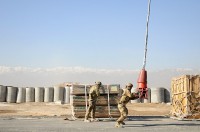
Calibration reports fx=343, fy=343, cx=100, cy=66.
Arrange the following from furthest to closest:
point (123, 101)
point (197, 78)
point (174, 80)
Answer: point (174, 80), point (197, 78), point (123, 101)

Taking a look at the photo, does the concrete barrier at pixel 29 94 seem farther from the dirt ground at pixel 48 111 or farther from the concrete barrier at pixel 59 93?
the dirt ground at pixel 48 111

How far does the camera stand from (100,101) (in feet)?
64.5

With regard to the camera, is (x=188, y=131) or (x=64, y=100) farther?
(x=64, y=100)

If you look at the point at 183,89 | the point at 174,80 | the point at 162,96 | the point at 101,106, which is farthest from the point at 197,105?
the point at 162,96

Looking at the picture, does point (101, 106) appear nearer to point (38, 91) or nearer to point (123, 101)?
point (123, 101)

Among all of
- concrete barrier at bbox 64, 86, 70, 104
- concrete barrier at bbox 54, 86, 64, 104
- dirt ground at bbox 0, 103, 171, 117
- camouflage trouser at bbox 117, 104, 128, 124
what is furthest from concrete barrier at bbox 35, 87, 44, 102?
camouflage trouser at bbox 117, 104, 128, 124

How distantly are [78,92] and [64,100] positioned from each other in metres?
22.6

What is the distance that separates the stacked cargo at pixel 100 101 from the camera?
1952cm

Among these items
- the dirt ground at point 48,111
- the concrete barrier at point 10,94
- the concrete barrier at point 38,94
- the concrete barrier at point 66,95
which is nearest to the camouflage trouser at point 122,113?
the dirt ground at point 48,111

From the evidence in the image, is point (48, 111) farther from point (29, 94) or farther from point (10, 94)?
point (10, 94)

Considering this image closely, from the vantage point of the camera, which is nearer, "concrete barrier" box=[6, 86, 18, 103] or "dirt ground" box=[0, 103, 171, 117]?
"dirt ground" box=[0, 103, 171, 117]

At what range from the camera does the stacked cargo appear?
19516 millimetres

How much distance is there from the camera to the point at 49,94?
41688 millimetres

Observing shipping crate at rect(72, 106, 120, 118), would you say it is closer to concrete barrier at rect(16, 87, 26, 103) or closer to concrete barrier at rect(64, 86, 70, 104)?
concrete barrier at rect(64, 86, 70, 104)
